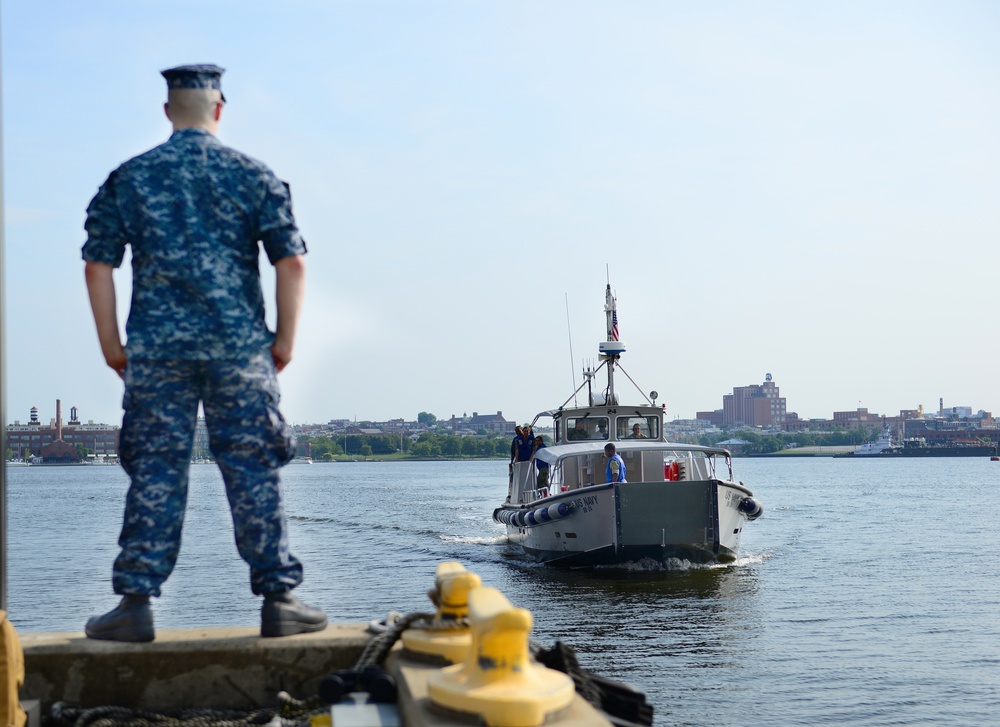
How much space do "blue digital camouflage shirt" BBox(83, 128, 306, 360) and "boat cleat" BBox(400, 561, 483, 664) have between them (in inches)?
44.2

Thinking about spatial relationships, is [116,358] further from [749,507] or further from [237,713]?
[749,507]

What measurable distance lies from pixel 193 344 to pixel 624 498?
59.1ft

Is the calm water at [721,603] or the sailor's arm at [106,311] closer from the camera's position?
the sailor's arm at [106,311]

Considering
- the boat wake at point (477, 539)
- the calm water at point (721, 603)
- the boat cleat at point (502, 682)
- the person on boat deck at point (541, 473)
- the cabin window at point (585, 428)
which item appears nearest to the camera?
the boat cleat at point (502, 682)

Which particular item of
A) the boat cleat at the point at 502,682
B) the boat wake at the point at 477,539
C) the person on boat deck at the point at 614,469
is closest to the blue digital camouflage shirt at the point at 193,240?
the boat cleat at the point at 502,682

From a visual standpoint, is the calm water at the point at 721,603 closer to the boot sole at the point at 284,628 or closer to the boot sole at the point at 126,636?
the boot sole at the point at 284,628

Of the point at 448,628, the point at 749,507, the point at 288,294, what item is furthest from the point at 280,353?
the point at 749,507

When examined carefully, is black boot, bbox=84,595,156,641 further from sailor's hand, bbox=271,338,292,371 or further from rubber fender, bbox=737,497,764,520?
rubber fender, bbox=737,497,764,520

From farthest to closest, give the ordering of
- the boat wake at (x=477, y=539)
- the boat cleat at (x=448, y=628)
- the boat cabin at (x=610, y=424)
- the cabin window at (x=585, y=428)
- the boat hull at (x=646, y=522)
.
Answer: the boat wake at (x=477, y=539), the cabin window at (x=585, y=428), the boat cabin at (x=610, y=424), the boat hull at (x=646, y=522), the boat cleat at (x=448, y=628)

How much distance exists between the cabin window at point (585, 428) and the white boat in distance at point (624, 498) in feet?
0.07

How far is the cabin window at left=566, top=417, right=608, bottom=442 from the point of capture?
25797 mm

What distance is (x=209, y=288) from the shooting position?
3984 millimetres

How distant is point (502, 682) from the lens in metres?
2.71

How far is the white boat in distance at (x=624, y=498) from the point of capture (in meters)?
21.7
